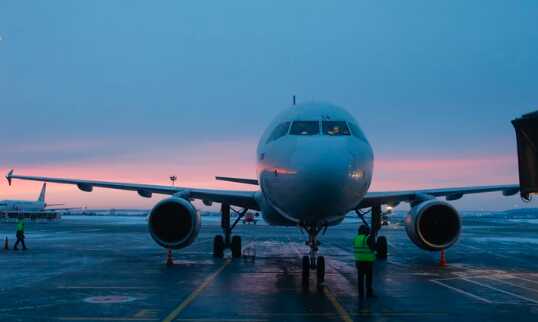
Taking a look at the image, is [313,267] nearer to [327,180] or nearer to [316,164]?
[327,180]

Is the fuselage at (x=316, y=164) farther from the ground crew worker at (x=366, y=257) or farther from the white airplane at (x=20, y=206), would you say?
the white airplane at (x=20, y=206)

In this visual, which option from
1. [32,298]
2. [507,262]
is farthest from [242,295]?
[507,262]

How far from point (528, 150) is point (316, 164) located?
3887 mm

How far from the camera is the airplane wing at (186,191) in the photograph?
63.9 feet

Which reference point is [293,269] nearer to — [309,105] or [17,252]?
[309,105]

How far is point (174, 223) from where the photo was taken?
57.8ft

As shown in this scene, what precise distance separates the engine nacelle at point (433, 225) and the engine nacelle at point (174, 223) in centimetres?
654

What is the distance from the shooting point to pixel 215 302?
10508 millimetres

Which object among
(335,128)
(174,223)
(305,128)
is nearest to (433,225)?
(335,128)

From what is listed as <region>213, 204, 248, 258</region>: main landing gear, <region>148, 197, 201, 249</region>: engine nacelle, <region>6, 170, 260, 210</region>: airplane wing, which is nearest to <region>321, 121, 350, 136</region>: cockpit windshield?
<region>148, 197, 201, 249</region>: engine nacelle

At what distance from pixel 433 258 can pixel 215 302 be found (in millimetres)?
13256

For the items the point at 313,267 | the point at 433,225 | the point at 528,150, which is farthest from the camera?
the point at 433,225

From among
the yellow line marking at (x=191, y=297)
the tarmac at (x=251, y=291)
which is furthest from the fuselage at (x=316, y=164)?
the yellow line marking at (x=191, y=297)

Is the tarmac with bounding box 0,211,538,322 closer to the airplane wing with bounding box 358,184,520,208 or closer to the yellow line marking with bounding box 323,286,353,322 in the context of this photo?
the yellow line marking with bounding box 323,286,353,322
